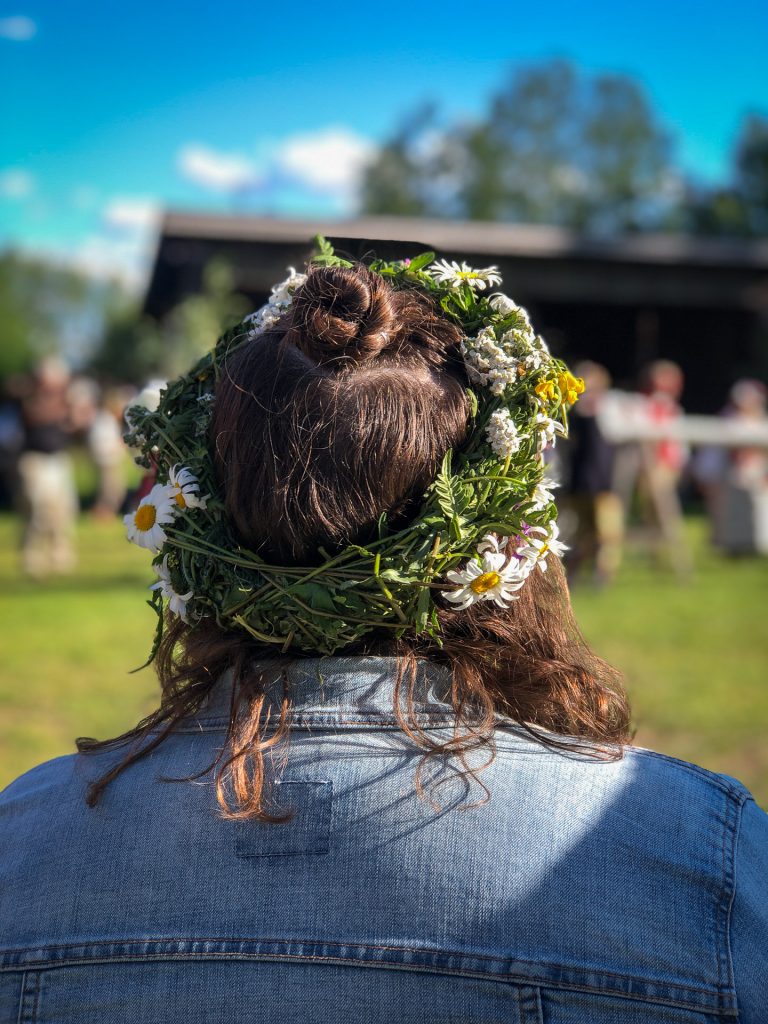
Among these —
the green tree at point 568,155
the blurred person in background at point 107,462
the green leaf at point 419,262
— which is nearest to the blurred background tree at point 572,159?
the green tree at point 568,155

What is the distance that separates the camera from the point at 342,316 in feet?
4.28

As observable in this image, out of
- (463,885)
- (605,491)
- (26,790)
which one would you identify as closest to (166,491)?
(26,790)

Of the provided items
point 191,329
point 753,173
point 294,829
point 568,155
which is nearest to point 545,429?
point 294,829

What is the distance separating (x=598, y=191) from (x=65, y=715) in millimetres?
50754

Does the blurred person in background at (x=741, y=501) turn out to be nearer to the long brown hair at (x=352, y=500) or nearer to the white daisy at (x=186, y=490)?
the long brown hair at (x=352, y=500)

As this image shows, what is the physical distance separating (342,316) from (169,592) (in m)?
0.49

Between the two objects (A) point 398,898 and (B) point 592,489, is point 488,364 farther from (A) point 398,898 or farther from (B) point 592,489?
(B) point 592,489

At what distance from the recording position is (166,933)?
44.9 inches

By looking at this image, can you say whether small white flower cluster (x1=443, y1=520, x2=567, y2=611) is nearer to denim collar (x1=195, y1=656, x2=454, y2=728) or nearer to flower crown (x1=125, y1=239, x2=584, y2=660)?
flower crown (x1=125, y1=239, x2=584, y2=660)

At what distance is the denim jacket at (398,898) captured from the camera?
1.08 m

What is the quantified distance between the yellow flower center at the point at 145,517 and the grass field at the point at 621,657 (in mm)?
2192

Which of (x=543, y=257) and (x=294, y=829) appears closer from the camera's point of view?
(x=294, y=829)

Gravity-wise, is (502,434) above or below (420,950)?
above

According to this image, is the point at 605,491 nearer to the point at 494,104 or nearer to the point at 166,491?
the point at 166,491
